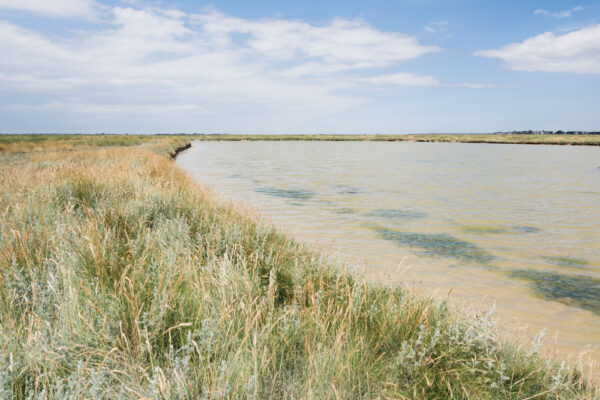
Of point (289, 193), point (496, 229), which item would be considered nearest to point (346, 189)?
point (289, 193)

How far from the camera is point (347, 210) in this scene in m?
11.4

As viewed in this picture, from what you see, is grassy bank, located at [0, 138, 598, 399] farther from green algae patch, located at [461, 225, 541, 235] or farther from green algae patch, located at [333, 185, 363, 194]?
green algae patch, located at [333, 185, 363, 194]

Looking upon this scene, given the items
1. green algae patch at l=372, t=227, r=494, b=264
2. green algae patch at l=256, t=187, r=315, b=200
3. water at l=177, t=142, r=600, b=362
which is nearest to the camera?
water at l=177, t=142, r=600, b=362

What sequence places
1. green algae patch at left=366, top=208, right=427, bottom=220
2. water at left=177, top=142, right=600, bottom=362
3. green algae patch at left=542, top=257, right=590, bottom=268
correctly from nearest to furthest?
water at left=177, top=142, right=600, bottom=362, green algae patch at left=542, top=257, right=590, bottom=268, green algae patch at left=366, top=208, right=427, bottom=220

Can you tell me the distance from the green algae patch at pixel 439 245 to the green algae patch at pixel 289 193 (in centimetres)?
536

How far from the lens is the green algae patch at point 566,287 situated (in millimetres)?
5082

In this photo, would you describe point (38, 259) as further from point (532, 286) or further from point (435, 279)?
point (532, 286)

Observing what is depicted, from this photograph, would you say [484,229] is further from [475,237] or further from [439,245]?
[439,245]

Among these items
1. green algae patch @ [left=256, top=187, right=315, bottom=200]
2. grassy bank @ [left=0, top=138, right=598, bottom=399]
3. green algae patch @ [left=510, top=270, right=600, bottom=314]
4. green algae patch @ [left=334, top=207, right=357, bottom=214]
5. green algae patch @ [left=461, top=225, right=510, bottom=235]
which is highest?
grassy bank @ [left=0, top=138, right=598, bottom=399]

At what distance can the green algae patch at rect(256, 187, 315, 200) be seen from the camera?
13958 millimetres

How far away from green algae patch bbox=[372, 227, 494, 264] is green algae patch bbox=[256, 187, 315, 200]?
17.6ft

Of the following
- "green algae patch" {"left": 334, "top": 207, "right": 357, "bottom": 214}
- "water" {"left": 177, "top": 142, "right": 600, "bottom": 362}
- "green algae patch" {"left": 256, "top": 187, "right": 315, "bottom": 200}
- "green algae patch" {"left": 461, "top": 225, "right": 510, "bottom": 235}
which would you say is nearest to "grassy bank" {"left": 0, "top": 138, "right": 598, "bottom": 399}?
"water" {"left": 177, "top": 142, "right": 600, "bottom": 362}

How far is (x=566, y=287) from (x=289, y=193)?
10513 mm

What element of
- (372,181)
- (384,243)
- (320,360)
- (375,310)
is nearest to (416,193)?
(372,181)
